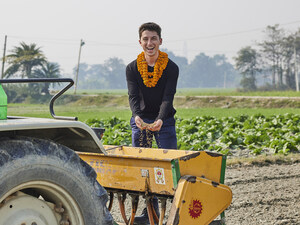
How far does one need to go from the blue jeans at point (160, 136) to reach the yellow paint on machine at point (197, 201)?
1.09 m

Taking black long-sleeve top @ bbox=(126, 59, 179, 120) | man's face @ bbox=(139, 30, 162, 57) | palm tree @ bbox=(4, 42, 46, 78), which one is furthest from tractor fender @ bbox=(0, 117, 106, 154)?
palm tree @ bbox=(4, 42, 46, 78)

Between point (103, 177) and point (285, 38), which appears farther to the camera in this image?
point (285, 38)

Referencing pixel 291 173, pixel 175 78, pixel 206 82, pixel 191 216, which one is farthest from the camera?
pixel 206 82

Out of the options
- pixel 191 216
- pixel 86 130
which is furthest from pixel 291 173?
pixel 86 130

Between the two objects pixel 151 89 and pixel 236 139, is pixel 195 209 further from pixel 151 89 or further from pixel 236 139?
pixel 236 139

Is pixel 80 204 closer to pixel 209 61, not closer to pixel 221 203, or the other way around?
pixel 221 203

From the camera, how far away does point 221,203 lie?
431cm

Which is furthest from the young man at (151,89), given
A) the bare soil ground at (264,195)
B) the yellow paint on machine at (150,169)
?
the bare soil ground at (264,195)

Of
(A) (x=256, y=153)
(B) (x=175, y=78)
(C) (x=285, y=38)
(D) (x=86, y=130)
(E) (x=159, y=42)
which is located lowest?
(A) (x=256, y=153)

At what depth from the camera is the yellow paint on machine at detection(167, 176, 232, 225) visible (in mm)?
3922

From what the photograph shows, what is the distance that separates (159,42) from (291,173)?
3760 mm

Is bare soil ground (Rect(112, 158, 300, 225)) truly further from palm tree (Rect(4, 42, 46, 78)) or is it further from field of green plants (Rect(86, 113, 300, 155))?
palm tree (Rect(4, 42, 46, 78))

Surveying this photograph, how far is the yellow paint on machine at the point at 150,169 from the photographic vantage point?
4059mm

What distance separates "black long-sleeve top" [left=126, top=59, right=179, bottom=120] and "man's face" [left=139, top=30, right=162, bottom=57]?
0.59 feet
